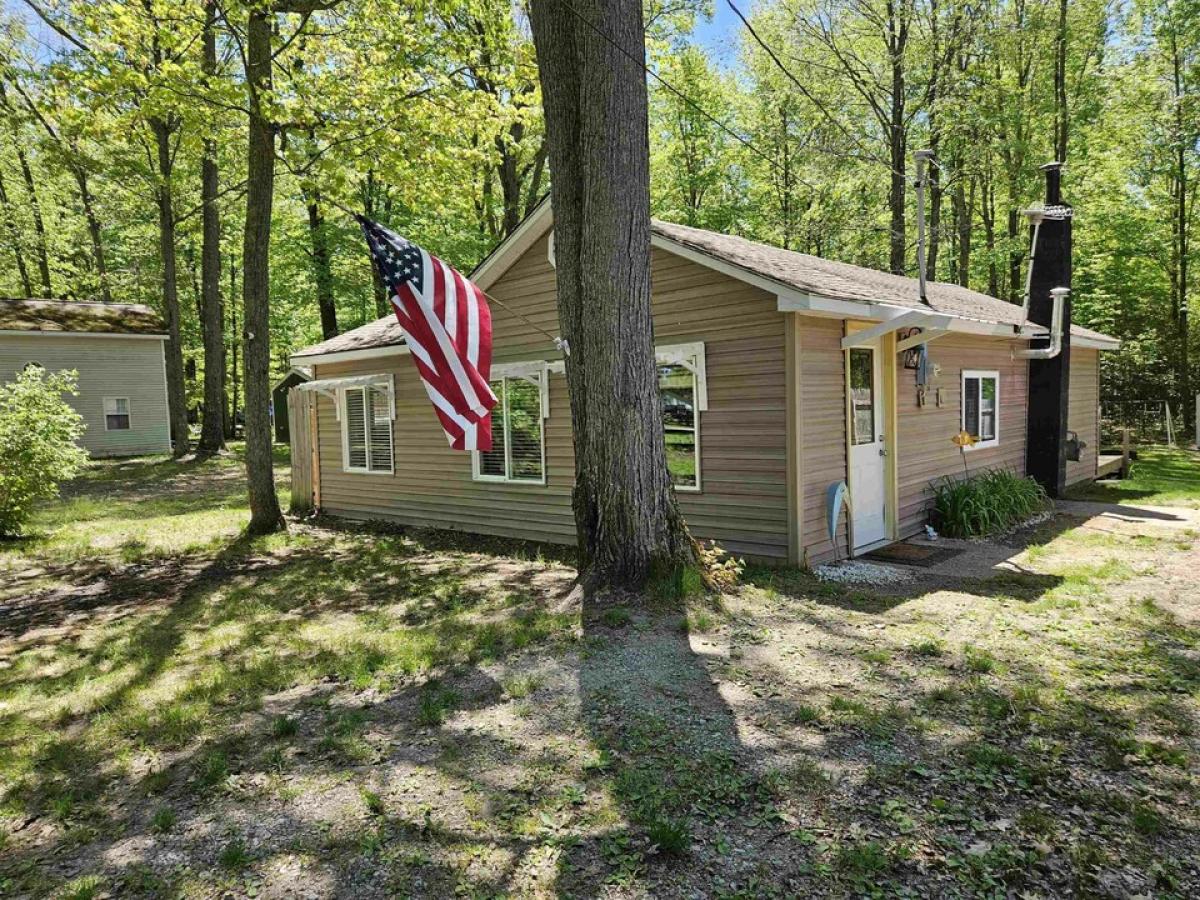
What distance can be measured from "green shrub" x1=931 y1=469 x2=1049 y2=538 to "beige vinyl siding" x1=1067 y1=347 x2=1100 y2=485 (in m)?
3.82

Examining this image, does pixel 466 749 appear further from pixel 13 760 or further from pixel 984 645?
pixel 984 645

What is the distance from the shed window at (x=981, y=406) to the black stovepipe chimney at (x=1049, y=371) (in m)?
1.28

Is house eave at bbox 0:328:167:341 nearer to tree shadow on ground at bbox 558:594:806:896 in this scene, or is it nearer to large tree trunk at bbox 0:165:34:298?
large tree trunk at bbox 0:165:34:298

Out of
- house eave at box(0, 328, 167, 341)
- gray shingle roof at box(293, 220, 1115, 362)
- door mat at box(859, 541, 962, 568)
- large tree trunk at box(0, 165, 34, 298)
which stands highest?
large tree trunk at box(0, 165, 34, 298)

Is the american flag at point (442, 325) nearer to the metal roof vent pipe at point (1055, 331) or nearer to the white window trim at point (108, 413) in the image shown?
the metal roof vent pipe at point (1055, 331)

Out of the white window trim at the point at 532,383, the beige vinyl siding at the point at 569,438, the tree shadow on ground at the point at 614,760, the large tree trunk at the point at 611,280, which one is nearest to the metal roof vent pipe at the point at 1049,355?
the beige vinyl siding at the point at 569,438

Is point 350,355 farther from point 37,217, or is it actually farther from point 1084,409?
point 37,217

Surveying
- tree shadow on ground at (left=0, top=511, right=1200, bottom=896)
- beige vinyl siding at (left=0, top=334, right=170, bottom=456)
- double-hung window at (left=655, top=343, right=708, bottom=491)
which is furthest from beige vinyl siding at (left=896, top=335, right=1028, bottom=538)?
beige vinyl siding at (left=0, top=334, right=170, bottom=456)

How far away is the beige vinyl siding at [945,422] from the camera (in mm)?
8742

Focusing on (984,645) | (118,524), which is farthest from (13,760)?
(118,524)

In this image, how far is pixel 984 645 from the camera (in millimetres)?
4871

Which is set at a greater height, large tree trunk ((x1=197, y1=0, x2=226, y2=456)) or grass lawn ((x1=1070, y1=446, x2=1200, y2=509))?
large tree trunk ((x1=197, y1=0, x2=226, y2=456))

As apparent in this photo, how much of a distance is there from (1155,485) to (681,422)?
970 centimetres

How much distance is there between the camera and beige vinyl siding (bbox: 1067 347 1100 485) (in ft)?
43.3
